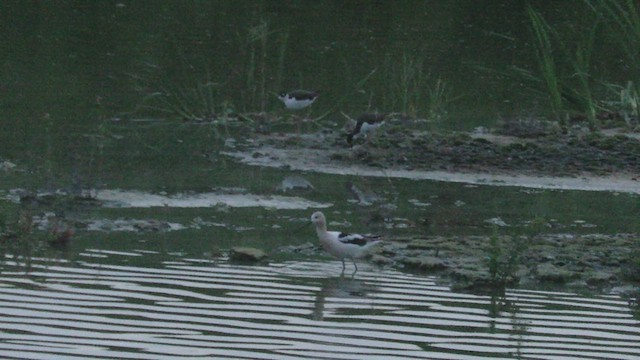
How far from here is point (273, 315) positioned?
1071 centimetres

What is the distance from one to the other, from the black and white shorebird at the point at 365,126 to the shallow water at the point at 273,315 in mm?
7111

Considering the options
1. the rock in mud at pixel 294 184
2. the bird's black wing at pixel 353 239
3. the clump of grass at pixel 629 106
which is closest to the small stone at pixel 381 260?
the bird's black wing at pixel 353 239

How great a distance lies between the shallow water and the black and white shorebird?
23.3 feet

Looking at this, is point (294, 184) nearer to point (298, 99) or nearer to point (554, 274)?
point (298, 99)

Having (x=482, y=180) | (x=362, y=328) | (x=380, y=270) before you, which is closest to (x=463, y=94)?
(x=482, y=180)

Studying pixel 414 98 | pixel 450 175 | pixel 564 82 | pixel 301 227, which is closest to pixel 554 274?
pixel 301 227

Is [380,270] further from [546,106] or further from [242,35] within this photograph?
[242,35]

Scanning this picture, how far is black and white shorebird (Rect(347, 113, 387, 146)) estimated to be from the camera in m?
20.0

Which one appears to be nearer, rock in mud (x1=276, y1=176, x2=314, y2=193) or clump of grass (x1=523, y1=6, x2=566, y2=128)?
rock in mud (x1=276, y1=176, x2=314, y2=193)

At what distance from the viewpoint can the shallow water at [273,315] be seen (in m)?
9.68

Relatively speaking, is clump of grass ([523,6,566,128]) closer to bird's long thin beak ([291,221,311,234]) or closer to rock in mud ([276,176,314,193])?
rock in mud ([276,176,314,193])

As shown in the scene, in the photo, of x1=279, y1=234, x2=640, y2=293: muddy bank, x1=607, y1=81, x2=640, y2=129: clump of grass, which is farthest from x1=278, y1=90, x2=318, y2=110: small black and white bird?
x1=279, y1=234, x2=640, y2=293: muddy bank

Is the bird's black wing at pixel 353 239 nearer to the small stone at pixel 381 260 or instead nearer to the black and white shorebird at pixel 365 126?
the small stone at pixel 381 260

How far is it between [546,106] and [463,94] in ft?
5.26
